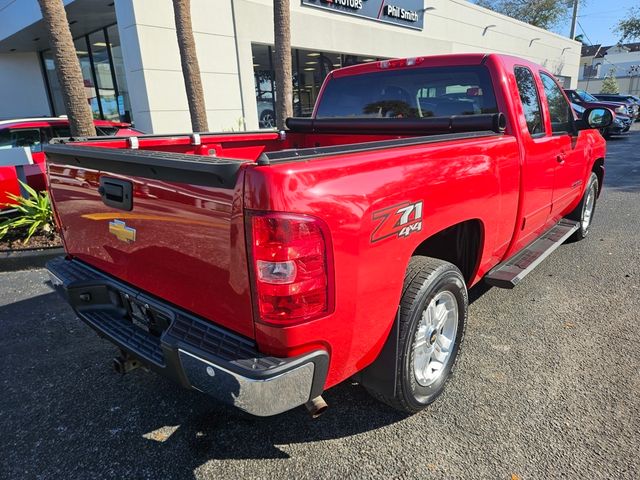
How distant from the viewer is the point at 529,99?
346cm

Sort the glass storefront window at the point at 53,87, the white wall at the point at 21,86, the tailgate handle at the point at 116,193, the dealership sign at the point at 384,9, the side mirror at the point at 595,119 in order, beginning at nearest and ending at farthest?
the tailgate handle at the point at 116,193 → the side mirror at the point at 595,119 → the dealership sign at the point at 384,9 → the white wall at the point at 21,86 → the glass storefront window at the point at 53,87

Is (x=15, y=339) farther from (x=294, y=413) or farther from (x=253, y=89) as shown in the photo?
→ (x=253, y=89)

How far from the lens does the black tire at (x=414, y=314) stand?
7.21ft

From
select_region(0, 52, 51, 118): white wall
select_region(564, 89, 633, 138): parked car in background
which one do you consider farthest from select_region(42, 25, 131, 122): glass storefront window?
select_region(564, 89, 633, 138): parked car in background

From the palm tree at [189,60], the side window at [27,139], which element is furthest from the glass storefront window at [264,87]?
the side window at [27,139]

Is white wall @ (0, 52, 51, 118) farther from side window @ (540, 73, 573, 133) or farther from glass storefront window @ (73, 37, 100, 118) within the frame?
side window @ (540, 73, 573, 133)

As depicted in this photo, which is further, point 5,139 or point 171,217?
point 5,139

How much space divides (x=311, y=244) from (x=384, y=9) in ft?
55.9

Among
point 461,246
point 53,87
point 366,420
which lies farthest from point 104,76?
point 366,420

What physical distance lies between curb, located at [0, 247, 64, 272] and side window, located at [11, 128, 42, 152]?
2762 mm

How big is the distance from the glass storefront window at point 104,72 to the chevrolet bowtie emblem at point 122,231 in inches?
478

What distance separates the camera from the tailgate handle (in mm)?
2105

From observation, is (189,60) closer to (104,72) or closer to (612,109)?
(104,72)

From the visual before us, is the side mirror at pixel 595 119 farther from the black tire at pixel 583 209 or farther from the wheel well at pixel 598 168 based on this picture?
the wheel well at pixel 598 168
